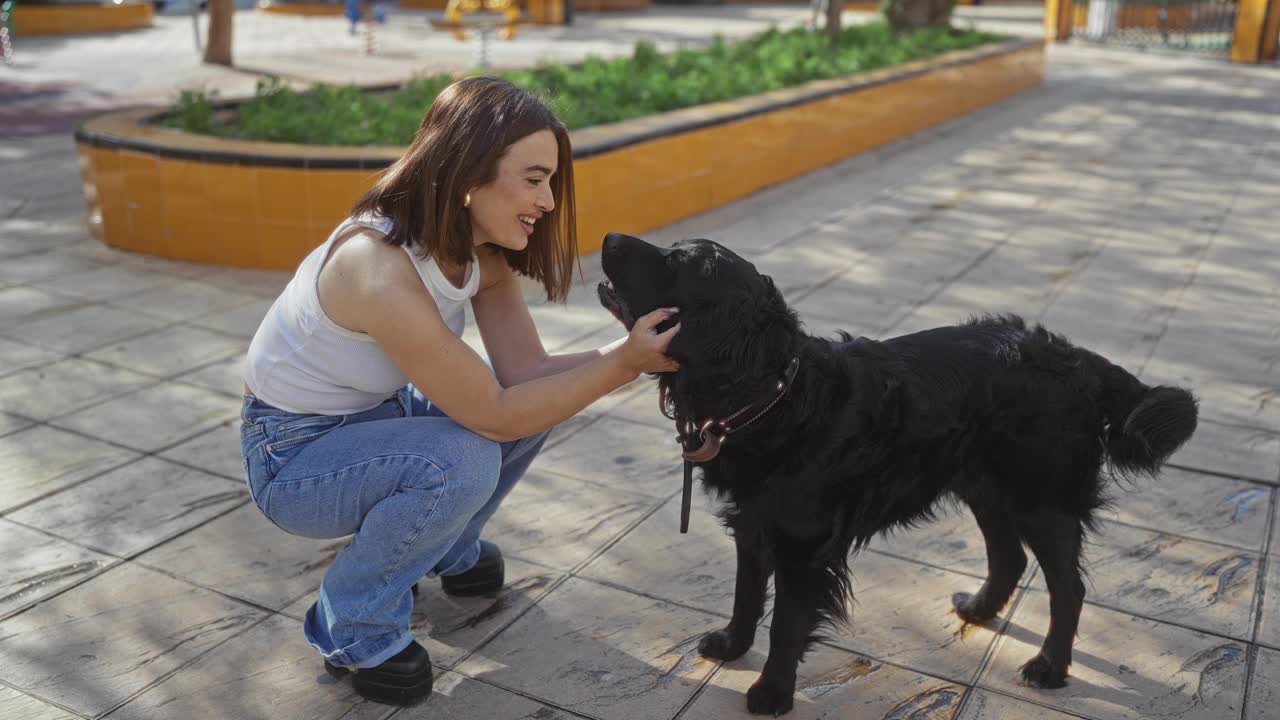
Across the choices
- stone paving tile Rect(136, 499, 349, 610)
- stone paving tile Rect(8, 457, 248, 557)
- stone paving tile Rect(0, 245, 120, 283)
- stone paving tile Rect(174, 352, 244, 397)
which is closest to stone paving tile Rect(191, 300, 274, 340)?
stone paving tile Rect(174, 352, 244, 397)

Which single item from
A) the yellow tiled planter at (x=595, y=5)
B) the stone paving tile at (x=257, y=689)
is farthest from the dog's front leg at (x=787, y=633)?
the yellow tiled planter at (x=595, y=5)

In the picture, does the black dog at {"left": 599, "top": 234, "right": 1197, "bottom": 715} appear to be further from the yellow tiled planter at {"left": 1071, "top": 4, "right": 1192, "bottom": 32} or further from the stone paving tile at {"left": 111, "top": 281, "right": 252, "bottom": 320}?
the yellow tiled planter at {"left": 1071, "top": 4, "right": 1192, "bottom": 32}

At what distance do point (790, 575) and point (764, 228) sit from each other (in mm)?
4994

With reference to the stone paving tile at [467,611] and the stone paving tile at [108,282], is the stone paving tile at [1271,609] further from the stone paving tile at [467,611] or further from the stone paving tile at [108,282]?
the stone paving tile at [108,282]

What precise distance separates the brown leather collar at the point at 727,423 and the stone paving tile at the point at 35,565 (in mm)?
1850

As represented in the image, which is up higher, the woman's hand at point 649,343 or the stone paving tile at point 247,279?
the woman's hand at point 649,343

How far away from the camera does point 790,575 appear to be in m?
2.51

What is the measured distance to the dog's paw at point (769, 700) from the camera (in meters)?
2.57

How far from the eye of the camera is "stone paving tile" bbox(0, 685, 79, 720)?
97.7 inches

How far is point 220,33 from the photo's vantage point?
13289mm

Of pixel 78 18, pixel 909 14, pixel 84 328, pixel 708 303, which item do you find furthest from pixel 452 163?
pixel 78 18

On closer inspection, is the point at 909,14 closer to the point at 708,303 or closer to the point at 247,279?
the point at 247,279

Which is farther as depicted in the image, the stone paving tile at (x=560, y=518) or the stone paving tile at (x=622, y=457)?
the stone paving tile at (x=622, y=457)

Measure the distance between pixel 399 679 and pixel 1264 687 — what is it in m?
2.12
